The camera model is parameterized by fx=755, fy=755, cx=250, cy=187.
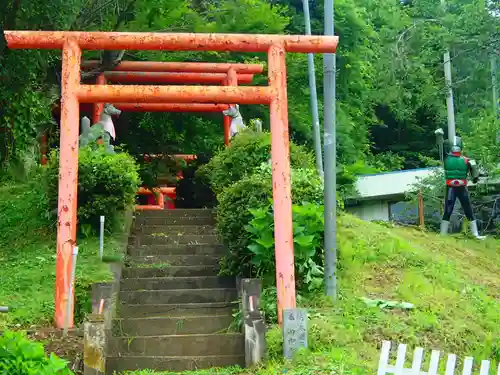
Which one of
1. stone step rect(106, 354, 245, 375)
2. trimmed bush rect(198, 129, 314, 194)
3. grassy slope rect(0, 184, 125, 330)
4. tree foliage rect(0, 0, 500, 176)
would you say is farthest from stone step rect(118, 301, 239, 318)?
tree foliage rect(0, 0, 500, 176)

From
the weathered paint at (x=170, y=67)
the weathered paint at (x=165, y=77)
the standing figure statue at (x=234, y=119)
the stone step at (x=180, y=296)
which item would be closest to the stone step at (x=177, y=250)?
the stone step at (x=180, y=296)

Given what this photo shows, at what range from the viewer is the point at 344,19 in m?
24.2

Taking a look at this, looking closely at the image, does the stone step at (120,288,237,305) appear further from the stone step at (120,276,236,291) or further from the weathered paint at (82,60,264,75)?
the weathered paint at (82,60,264,75)

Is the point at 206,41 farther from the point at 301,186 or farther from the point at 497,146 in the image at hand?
the point at 497,146

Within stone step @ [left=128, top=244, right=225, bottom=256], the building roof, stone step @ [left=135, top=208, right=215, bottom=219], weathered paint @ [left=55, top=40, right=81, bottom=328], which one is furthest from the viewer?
the building roof

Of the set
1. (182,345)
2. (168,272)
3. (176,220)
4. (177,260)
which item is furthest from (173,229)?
(182,345)

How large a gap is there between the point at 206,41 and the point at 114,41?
1160mm

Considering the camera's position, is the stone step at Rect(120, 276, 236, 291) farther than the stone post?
Yes

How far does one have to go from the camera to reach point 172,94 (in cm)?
955

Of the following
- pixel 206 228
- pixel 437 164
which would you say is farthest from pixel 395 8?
pixel 206 228

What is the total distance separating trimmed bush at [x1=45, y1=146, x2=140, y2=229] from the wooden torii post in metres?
4.49

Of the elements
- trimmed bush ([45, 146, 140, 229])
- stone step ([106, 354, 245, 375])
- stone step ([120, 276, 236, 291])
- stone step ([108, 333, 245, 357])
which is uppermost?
trimmed bush ([45, 146, 140, 229])

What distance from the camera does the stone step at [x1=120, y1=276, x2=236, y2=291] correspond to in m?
10.2

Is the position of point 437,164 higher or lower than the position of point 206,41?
lower
